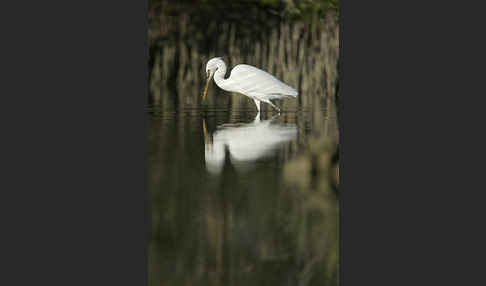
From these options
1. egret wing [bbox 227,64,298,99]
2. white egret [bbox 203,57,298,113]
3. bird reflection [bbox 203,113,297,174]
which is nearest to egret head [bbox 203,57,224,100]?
white egret [bbox 203,57,298,113]

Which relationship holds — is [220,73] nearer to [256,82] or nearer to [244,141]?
[256,82]

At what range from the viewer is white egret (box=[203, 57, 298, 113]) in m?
4.83

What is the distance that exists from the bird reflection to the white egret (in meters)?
0.23

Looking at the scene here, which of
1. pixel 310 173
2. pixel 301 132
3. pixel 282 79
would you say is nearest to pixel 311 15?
pixel 282 79

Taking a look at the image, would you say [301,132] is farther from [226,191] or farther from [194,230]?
[194,230]

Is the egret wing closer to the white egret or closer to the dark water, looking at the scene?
the white egret

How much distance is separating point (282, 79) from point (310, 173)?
0.84 metres

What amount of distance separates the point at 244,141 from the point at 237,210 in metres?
0.58

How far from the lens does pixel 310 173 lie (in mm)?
4488

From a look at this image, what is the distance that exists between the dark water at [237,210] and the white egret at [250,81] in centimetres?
34

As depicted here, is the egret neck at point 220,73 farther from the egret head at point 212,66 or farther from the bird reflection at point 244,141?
the bird reflection at point 244,141

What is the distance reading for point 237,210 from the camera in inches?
170

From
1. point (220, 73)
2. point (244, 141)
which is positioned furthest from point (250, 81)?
point (244, 141)

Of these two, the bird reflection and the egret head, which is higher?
the egret head
